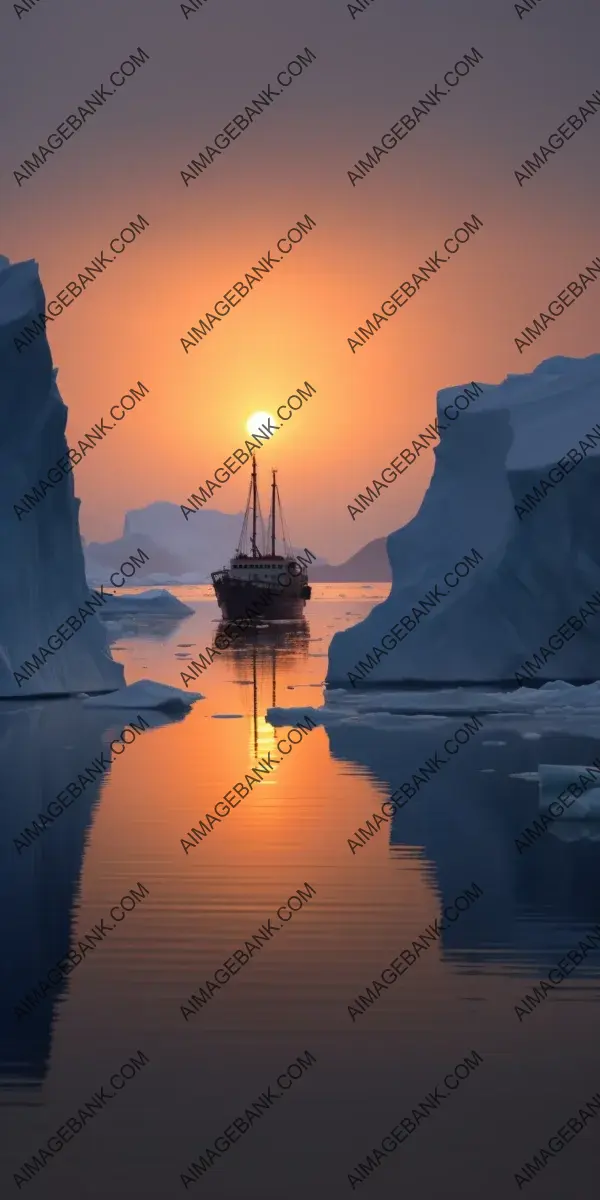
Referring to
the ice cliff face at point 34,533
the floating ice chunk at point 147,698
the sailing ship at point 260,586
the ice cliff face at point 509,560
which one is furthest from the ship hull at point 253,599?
the floating ice chunk at point 147,698

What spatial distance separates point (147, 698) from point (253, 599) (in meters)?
46.0

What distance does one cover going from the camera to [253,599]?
72.7m

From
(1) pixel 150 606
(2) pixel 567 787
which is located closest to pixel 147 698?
(2) pixel 567 787

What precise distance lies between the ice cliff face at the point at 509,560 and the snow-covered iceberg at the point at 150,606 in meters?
60.7

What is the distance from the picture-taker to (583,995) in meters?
8.33

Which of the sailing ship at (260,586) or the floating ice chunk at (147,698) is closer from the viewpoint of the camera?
the floating ice chunk at (147,698)

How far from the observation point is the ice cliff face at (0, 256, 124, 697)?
2623 centimetres

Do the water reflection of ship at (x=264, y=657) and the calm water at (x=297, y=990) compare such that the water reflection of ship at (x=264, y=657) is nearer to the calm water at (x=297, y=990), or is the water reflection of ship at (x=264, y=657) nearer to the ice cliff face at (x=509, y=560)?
the ice cliff face at (x=509, y=560)

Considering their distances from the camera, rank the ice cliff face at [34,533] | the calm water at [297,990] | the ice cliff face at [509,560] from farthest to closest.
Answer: the ice cliff face at [509,560], the ice cliff face at [34,533], the calm water at [297,990]

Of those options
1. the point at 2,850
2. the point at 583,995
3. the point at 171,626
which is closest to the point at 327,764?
the point at 2,850

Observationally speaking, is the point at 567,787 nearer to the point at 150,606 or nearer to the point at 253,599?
the point at 253,599

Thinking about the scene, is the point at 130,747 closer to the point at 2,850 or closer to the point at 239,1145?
the point at 2,850

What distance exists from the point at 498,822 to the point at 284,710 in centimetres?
1084

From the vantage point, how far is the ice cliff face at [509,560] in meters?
28.6
